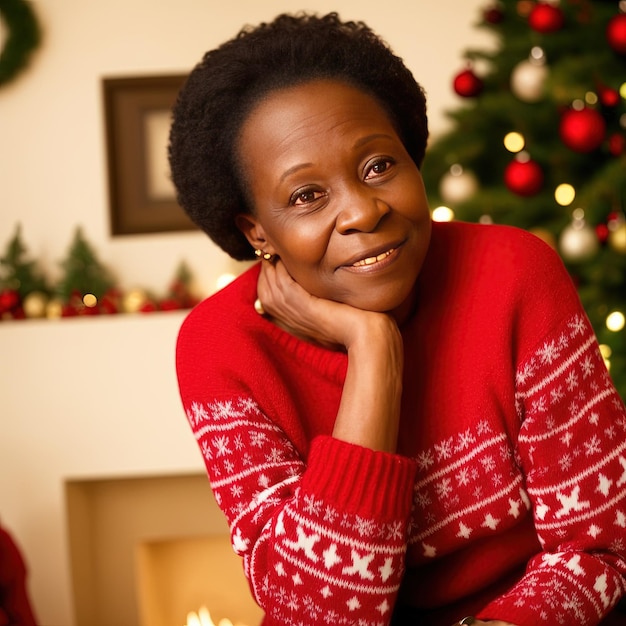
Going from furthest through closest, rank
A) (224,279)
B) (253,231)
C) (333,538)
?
(224,279) < (253,231) < (333,538)

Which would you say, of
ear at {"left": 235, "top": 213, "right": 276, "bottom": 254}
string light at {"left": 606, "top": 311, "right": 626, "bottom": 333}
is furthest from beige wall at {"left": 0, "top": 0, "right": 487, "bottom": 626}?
ear at {"left": 235, "top": 213, "right": 276, "bottom": 254}

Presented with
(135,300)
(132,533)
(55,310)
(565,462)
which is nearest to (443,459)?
(565,462)

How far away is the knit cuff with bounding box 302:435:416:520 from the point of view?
97 cm

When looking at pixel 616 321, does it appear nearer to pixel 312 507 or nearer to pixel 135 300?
pixel 312 507

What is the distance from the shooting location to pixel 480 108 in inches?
94.1

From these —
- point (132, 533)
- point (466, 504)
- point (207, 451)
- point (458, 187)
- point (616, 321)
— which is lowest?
point (466, 504)

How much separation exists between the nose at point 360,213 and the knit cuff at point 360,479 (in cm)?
26

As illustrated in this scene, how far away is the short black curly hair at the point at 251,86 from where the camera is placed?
1.05 m

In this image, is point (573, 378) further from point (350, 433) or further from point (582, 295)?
point (582, 295)

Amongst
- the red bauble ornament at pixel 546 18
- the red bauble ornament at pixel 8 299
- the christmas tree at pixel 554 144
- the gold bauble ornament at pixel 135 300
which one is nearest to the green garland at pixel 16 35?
the red bauble ornament at pixel 8 299

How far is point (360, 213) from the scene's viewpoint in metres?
1.00

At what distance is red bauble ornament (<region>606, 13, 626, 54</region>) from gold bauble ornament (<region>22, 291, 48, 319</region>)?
1.87 meters

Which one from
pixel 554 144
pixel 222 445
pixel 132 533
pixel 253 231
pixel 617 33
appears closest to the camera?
pixel 222 445

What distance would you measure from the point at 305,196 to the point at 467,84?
1.47m
